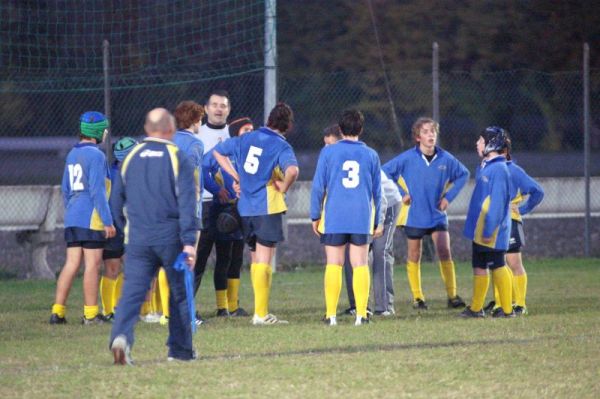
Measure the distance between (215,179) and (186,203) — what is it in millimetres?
3311

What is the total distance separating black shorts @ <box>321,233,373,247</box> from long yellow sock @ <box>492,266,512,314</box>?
1.23 metres

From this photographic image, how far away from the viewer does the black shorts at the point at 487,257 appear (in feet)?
36.8

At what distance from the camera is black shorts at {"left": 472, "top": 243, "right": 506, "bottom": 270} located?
36.8 ft

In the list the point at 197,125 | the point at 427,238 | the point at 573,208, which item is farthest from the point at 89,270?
the point at 573,208

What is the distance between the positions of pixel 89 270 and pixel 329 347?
2.73m

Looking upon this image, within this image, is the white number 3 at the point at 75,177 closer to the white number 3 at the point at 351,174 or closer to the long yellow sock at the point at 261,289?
the long yellow sock at the point at 261,289

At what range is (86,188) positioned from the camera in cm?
1103

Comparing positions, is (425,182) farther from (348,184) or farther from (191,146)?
(191,146)

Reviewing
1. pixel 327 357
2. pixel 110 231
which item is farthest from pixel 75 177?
pixel 327 357

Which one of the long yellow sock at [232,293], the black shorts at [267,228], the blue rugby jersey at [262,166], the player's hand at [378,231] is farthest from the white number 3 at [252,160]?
the long yellow sock at [232,293]

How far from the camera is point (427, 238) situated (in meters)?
17.3

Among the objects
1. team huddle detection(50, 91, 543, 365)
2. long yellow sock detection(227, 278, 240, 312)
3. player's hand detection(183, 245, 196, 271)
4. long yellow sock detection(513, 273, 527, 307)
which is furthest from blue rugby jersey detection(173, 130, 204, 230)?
long yellow sock detection(513, 273, 527, 307)

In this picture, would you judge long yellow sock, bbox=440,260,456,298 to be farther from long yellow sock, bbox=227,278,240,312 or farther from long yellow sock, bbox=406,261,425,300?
long yellow sock, bbox=227,278,240,312

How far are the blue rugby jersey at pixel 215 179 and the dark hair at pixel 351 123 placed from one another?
1261 millimetres
